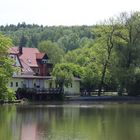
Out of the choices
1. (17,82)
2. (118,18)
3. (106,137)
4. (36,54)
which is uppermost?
(118,18)

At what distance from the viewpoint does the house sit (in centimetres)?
7881

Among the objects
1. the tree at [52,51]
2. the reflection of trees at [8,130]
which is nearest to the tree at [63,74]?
the reflection of trees at [8,130]

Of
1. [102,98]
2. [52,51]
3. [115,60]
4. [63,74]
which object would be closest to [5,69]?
[63,74]

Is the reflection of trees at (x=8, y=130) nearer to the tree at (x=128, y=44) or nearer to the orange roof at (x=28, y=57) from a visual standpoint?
the tree at (x=128, y=44)

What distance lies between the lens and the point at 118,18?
81375 mm

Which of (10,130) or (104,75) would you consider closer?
(10,130)

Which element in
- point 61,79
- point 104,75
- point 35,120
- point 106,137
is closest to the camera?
point 106,137

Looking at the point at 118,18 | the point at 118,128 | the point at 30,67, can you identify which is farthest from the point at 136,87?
the point at 118,128

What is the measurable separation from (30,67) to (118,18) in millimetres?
17509

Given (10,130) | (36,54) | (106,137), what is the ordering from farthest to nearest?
1. (36,54)
2. (10,130)
3. (106,137)

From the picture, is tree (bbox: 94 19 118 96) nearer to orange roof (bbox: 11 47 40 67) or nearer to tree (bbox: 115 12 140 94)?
tree (bbox: 115 12 140 94)

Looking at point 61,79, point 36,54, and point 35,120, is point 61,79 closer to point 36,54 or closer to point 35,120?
point 36,54

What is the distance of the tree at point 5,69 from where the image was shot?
179 ft

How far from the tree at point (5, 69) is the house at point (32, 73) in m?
17.3
